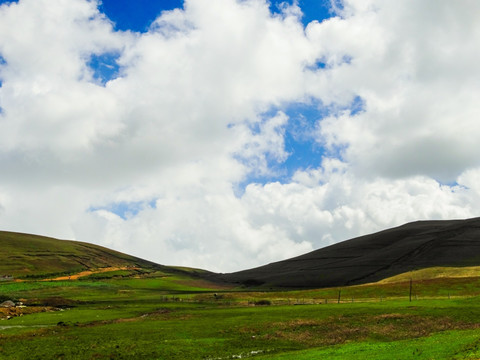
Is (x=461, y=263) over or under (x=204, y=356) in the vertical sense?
over

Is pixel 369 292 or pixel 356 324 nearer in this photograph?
pixel 356 324

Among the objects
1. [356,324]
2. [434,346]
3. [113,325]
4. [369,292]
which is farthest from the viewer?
[369,292]

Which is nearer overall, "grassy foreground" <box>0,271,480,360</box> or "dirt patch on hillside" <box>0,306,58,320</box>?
"grassy foreground" <box>0,271,480,360</box>

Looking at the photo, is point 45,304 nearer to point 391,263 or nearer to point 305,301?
point 305,301

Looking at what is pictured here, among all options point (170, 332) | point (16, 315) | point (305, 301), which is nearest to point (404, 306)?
point (305, 301)

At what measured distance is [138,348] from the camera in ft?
162

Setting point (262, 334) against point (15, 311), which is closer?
point (262, 334)

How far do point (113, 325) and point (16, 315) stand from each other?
33.7 metres

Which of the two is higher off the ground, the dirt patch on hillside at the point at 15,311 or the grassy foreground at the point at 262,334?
the grassy foreground at the point at 262,334

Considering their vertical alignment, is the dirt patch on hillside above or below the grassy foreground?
below

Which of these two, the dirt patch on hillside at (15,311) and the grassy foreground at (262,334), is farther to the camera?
the dirt patch on hillside at (15,311)

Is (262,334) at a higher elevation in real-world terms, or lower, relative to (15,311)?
higher

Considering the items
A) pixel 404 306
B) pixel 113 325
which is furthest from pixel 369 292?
pixel 113 325

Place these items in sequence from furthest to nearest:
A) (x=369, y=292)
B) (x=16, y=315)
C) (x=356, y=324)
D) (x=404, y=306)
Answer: (x=369, y=292), (x=16, y=315), (x=404, y=306), (x=356, y=324)
